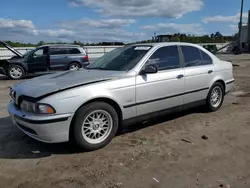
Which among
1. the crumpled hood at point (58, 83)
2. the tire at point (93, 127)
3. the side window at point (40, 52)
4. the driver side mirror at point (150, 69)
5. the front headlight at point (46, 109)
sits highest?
the side window at point (40, 52)

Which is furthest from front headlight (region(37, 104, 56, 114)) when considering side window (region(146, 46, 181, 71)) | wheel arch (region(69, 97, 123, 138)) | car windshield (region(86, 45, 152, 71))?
side window (region(146, 46, 181, 71))

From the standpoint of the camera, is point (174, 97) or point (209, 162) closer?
point (209, 162)

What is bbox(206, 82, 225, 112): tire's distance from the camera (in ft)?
19.9

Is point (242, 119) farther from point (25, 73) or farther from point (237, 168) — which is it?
point (25, 73)

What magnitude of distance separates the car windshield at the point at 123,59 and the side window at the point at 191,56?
0.89 metres

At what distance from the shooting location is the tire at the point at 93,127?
3930 mm

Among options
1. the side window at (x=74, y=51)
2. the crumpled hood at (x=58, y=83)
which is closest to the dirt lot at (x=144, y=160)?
the crumpled hood at (x=58, y=83)

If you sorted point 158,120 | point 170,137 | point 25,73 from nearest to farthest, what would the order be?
point 170,137 → point 158,120 → point 25,73

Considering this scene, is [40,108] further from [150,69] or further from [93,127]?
[150,69]

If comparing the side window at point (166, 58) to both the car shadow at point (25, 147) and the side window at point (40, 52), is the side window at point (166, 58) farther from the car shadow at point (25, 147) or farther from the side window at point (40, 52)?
the side window at point (40, 52)

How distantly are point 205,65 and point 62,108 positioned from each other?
11.2ft

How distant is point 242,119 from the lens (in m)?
5.73

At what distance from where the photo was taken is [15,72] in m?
13.4

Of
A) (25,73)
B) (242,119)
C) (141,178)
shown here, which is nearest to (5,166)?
(141,178)
